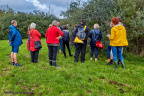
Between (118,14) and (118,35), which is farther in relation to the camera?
(118,14)

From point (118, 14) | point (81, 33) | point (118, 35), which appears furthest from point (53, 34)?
point (118, 14)

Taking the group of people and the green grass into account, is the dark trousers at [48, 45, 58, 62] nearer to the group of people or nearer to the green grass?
the group of people

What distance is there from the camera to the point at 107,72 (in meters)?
4.88

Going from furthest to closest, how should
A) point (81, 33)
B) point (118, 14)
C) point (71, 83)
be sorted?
point (118, 14)
point (81, 33)
point (71, 83)

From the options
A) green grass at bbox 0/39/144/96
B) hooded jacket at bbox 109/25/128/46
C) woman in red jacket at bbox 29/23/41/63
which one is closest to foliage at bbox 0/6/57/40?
woman in red jacket at bbox 29/23/41/63

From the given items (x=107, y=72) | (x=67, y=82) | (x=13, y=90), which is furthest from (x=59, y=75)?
(x=107, y=72)

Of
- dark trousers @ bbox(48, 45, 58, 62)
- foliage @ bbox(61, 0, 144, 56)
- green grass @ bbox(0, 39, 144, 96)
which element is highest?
foliage @ bbox(61, 0, 144, 56)

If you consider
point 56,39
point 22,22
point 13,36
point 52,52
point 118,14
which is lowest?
point 52,52

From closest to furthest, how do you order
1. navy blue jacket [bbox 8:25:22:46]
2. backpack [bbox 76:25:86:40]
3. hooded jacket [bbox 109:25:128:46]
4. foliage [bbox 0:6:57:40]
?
hooded jacket [bbox 109:25:128:46]
navy blue jacket [bbox 8:25:22:46]
backpack [bbox 76:25:86:40]
foliage [bbox 0:6:57:40]

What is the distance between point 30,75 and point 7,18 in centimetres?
2088

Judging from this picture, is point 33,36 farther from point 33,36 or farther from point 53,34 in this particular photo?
point 53,34

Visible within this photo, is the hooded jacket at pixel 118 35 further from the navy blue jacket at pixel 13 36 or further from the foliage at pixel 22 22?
the foliage at pixel 22 22

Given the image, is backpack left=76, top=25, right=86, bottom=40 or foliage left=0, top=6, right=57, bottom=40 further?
foliage left=0, top=6, right=57, bottom=40

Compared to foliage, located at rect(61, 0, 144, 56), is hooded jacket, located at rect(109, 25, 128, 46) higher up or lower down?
lower down
